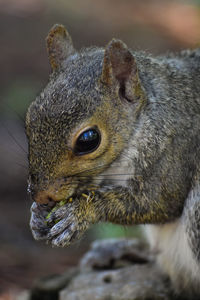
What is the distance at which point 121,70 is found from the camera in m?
2.64

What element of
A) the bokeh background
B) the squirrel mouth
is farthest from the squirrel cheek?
the bokeh background

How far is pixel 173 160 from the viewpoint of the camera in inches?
112

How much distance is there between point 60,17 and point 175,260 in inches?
276

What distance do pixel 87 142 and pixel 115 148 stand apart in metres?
0.20

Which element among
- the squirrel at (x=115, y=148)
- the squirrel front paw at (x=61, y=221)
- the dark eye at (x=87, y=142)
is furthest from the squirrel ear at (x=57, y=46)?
the squirrel front paw at (x=61, y=221)

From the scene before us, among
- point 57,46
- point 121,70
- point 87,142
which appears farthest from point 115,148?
point 57,46

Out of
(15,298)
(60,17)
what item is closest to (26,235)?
(15,298)

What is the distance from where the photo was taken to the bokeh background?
4.46m

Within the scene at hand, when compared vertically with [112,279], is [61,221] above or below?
above

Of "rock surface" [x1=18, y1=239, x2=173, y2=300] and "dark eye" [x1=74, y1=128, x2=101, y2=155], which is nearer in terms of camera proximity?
"dark eye" [x1=74, y1=128, x2=101, y2=155]

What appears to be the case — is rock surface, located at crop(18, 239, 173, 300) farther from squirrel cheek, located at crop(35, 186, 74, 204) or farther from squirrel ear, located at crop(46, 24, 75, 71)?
squirrel ear, located at crop(46, 24, 75, 71)

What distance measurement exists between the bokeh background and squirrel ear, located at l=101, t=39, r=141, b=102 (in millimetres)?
1538

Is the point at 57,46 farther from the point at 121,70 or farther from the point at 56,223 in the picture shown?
the point at 56,223

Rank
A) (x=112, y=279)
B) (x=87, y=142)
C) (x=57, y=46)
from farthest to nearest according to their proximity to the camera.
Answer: (x=112, y=279) < (x=57, y=46) < (x=87, y=142)
